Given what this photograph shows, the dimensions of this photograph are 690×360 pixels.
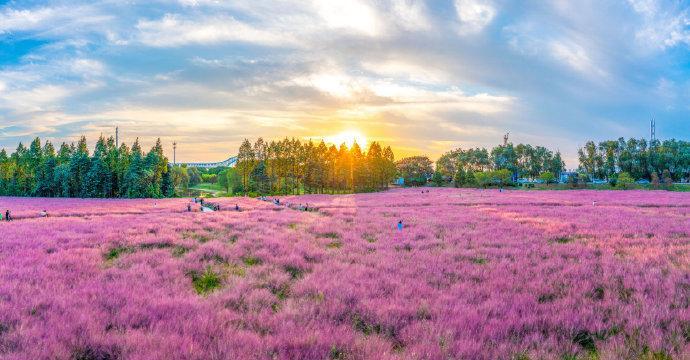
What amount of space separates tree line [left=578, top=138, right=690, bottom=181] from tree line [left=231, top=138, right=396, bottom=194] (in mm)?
73350

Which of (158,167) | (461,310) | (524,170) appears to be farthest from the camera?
(524,170)

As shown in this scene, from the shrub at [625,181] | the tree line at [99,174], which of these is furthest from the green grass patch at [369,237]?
the shrub at [625,181]

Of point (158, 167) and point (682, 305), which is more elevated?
point (158, 167)

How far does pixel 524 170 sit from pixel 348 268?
147408 millimetres

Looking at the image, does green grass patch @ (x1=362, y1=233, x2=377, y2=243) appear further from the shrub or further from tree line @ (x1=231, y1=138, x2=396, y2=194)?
the shrub

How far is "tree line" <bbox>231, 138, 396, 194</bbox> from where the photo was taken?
89.6m

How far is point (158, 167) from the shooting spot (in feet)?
255

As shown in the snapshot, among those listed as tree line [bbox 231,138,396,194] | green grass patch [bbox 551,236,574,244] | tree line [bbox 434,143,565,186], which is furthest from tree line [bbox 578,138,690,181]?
green grass patch [bbox 551,236,574,244]

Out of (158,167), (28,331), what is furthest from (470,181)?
(28,331)

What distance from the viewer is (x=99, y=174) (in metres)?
72.9

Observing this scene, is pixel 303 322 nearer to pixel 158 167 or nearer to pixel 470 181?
pixel 158 167

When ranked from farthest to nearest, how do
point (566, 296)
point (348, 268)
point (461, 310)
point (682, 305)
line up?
1. point (348, 268)
2. point (566, 296)
3. point (682, 305)
4. point (461, 310)

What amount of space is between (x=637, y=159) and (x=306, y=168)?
10574 centimetres

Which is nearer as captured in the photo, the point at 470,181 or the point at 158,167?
the point at 158,167
